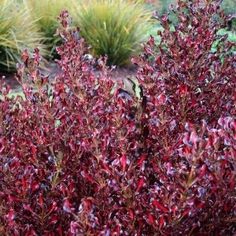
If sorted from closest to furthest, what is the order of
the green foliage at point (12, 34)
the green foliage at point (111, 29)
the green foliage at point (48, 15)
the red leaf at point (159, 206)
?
the red leaf at point (159, 206) < the green foliage at point (12, 34) < the green foliage at point (111, 29) < the green foliage at point (48, 15)

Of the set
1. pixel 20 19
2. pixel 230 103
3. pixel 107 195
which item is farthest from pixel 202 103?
pixel 20 19

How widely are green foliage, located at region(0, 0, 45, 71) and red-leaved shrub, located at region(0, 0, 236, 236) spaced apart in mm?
5765

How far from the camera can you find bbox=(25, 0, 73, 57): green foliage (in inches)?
375

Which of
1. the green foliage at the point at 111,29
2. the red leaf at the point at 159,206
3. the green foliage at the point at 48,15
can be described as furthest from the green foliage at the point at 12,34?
the red leaf at the point at 159,206

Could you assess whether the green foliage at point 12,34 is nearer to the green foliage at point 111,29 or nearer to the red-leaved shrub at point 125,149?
the green foliage at point 111,29

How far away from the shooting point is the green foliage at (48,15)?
9.52m

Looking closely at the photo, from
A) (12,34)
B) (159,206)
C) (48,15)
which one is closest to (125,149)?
(159,206)

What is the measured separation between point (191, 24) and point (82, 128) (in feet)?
3.46

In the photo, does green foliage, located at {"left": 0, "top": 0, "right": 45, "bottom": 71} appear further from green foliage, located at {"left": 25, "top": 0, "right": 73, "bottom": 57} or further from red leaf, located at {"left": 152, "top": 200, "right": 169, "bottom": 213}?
red leaf, located at {"left": 152, "top": 200, "right": 169, "bottom": 213}

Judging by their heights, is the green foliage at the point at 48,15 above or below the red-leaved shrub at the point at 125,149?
below

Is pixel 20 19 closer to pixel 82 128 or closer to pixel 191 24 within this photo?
pixel 191 24

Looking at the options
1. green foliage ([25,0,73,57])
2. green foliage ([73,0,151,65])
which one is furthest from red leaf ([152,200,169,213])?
green foliage ([25,0,73,57])

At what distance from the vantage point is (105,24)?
30.3ft

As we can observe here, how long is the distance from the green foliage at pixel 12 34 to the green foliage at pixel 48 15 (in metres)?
0.64
